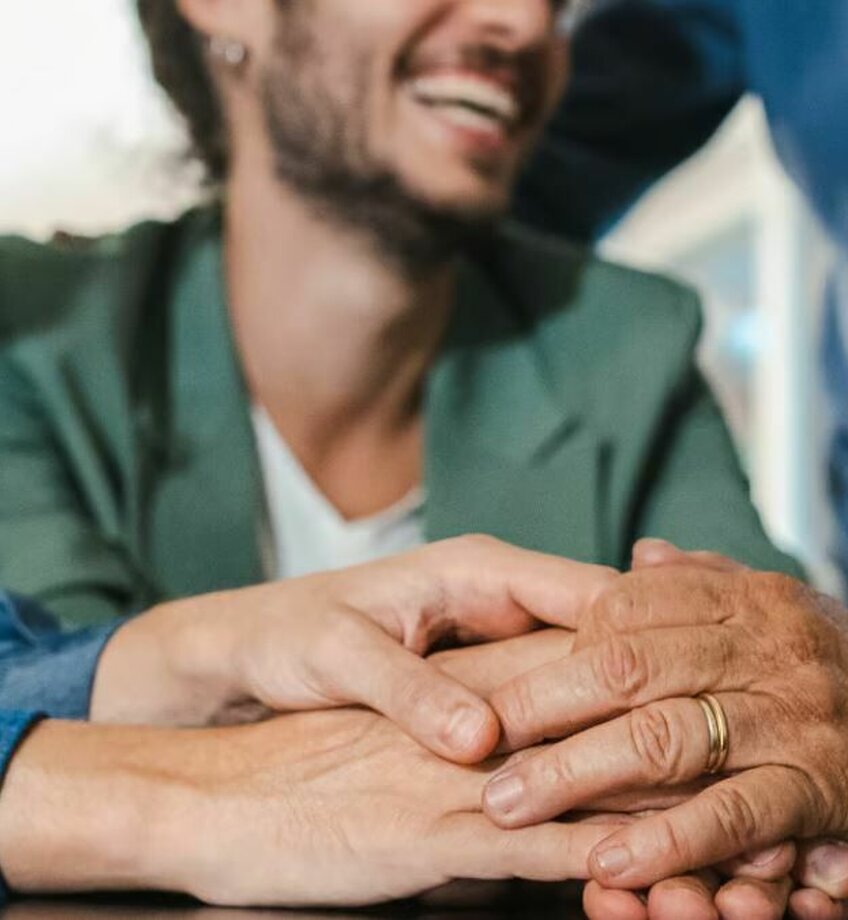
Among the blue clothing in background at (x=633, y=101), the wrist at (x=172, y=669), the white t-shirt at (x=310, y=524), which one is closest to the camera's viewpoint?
the wrist at (x=172, y=669)

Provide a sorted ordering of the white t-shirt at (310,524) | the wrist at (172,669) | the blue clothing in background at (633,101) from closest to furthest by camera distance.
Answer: the wrist at (172,669) → the white t-shirt at (310,524) → the blue clothing in background at (633,101)

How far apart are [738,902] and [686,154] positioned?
2.91 ft

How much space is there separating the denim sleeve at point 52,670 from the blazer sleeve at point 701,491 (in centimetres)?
35

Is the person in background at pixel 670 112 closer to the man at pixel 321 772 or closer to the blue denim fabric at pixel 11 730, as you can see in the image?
the man at pixel 321 772

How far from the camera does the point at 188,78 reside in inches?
44.4

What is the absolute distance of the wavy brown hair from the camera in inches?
43.9

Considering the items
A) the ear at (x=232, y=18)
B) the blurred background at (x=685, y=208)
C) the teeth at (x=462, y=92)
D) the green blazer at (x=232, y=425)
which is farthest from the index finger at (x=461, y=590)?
the ear at (x=232, y=18)

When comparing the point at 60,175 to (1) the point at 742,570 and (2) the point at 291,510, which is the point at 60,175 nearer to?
(2) the point at 291,510

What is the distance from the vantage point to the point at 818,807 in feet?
1.63

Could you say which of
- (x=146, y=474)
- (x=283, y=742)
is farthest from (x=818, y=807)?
(x=146, y=474)

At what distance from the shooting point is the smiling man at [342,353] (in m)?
0.87

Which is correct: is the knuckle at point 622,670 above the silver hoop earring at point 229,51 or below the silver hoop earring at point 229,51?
below

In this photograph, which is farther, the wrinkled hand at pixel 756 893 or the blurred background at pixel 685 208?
the blurred background at pixel 685 208

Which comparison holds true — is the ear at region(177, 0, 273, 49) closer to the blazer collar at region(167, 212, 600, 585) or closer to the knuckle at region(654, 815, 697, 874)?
the blazer collar at region(167, 212, 600, 585)
